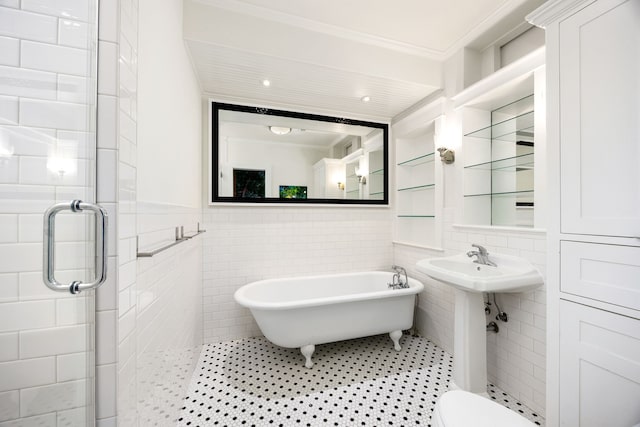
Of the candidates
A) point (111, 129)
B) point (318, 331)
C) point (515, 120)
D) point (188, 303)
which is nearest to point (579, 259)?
point (515, 120)

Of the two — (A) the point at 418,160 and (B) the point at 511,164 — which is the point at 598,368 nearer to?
(B) the point at 511,164

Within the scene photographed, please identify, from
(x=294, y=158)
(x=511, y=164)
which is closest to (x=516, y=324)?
(x=511, y=164)

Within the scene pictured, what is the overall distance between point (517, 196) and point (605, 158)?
1.08 metres

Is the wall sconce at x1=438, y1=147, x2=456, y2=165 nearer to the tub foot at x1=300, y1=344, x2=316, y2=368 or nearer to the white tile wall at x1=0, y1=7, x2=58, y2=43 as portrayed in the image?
the tub foot at x1=300, y1=344, x2=316, y2=368

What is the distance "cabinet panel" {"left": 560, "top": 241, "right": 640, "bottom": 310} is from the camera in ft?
3.11

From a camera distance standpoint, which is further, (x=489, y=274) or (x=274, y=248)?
(x=274, y=248)

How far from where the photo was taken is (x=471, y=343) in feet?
5.76

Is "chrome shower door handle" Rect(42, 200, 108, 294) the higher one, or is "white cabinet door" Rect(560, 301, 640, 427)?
"chrome shower door handle" Rect(42, 200, 108, 294)

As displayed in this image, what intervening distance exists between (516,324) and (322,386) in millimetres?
1473

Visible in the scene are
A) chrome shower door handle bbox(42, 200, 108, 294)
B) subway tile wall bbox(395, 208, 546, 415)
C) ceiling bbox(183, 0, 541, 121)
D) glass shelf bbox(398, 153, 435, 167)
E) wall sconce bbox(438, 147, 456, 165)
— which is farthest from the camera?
glass shelf bbox(398, 153, 435, 167)

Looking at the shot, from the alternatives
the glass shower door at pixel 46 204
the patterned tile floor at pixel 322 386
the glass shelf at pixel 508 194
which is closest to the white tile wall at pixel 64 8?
the glass shower door at pixel 46 204

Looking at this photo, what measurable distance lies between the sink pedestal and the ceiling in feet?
6.21

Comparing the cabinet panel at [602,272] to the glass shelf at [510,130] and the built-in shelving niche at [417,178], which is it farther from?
the built-in shelving niche at [417,178]

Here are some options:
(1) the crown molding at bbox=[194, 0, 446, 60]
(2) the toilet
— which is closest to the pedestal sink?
(2) the toilet
